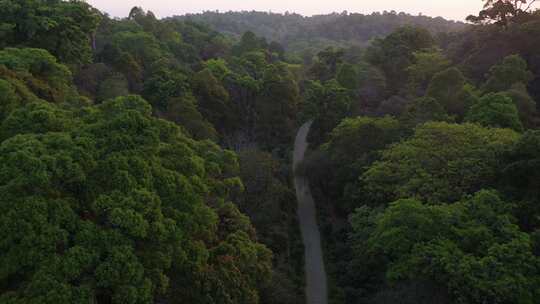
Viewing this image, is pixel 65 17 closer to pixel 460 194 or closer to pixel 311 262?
pixel 311 262

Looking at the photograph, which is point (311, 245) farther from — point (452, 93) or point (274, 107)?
point (274, 107)

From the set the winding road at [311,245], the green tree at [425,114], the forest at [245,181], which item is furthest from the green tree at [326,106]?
the green tree at [425,114]

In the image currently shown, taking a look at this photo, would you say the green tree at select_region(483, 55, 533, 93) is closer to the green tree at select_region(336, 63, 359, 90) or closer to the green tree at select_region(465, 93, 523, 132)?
the green tree at select_region(465, 93, 523, 132)

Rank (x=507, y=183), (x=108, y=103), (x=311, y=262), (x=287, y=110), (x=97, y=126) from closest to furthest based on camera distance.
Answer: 1. (x=97, y=126)
2. (x=108, y=103)
3. (x=507, y=183)
4. (x=311, y=262)
5. (x=287, y=110)

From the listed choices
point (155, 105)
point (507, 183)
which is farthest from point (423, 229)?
point (155, 105)

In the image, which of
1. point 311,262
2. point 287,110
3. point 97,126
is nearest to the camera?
point 97,126

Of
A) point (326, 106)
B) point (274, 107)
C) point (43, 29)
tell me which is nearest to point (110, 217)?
point (43, 29)
